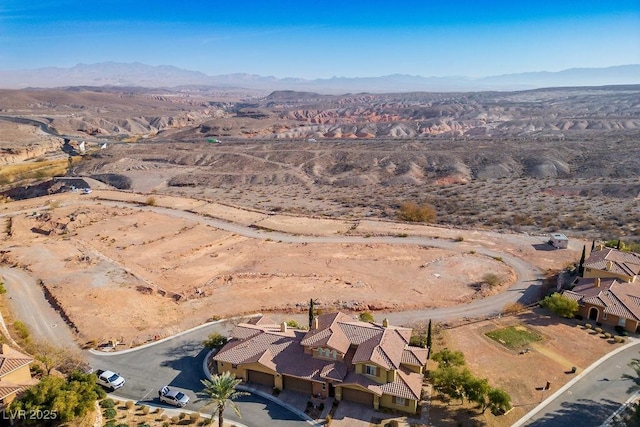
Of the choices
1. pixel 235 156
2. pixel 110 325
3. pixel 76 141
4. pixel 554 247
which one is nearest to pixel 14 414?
pixel 110 325

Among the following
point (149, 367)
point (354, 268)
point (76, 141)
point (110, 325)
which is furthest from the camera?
point (76, 141)

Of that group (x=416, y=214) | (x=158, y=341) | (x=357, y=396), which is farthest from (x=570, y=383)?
(x=416, y=214)

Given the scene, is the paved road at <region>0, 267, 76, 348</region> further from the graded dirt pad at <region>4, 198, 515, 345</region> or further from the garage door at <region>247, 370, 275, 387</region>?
the garage door at <region>247, 370, 275, 387</region>

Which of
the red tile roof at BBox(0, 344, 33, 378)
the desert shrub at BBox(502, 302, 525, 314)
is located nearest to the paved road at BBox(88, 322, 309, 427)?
the red tile roof at BBox(0, 344, 33, 378)

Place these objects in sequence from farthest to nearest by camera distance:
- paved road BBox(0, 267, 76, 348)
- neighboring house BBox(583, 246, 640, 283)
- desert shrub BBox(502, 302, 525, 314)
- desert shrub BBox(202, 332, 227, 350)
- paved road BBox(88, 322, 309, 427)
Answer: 1. neighboring house BBox(583, 246, 640, 283)
2. desert shrub BBox(502, 302, 525, 314)
3. paved road BBox(0, 267, 76, 348)
4. desert shrub BBox(202, 332, 227, 350)
5. paved road BBox(88, 322, 309, 427)

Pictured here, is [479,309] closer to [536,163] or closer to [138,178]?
[536,163]
